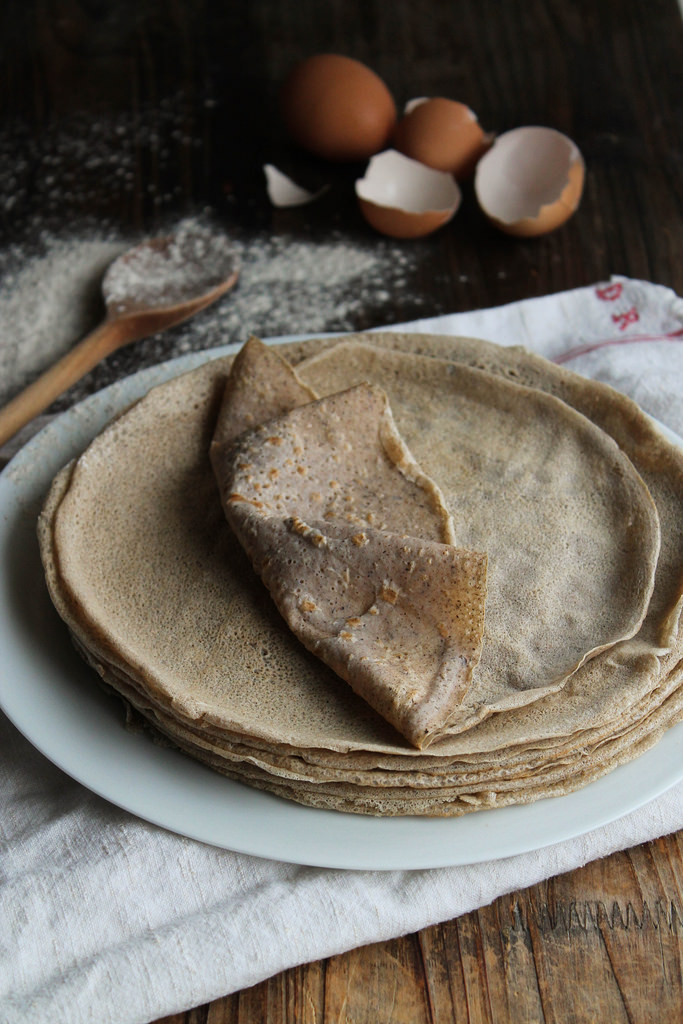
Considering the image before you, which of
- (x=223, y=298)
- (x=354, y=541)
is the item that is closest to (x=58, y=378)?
(x=223, y=298)

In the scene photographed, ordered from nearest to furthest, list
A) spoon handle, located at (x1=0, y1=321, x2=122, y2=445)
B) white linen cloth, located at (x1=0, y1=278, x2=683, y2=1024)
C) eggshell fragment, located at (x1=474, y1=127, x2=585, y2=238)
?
white linen cloth, located at (x1=0, y1=278, x2=683, y2=1024) < spoon handle, located at (x1=0, y1=321, x2=122, y2=445) < eggshell fragment, located at (x1=474, y1=127, x2=585, y2=238)

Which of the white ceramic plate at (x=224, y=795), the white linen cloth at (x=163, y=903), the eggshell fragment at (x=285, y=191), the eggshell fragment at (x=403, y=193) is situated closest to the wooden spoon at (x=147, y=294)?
the eggshell fragment at (x=285, y=191)

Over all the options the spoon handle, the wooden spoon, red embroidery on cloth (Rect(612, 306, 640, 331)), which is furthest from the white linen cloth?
red embroidery on cloth (Rect(612, 306, 640, 331))

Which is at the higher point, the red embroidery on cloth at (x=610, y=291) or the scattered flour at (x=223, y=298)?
the scattered flour at (x=223, y=298)

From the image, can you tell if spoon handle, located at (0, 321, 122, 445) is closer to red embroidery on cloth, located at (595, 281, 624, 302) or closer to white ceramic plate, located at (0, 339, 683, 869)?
white ceramic plate, located at (0, 339, 683, 869)

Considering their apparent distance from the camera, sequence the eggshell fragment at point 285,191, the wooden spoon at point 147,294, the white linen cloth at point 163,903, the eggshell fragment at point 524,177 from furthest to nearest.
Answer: the eggshell fragment at point 285,191 < the eggshell fragment at point 524,177 < the wooden spoon at point 147,294 < the white linen cloth at point 163,903

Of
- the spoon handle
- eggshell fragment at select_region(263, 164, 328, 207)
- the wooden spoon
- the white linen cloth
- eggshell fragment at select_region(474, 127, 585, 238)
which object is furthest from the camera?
eggshell fragment at select_region(263, 164, 328, 207)

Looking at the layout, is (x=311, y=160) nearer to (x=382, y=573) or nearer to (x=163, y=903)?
(x=382, y=573)

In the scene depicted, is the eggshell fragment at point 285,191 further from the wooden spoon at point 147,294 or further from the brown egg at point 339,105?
the wooden spoon at point 147,294
